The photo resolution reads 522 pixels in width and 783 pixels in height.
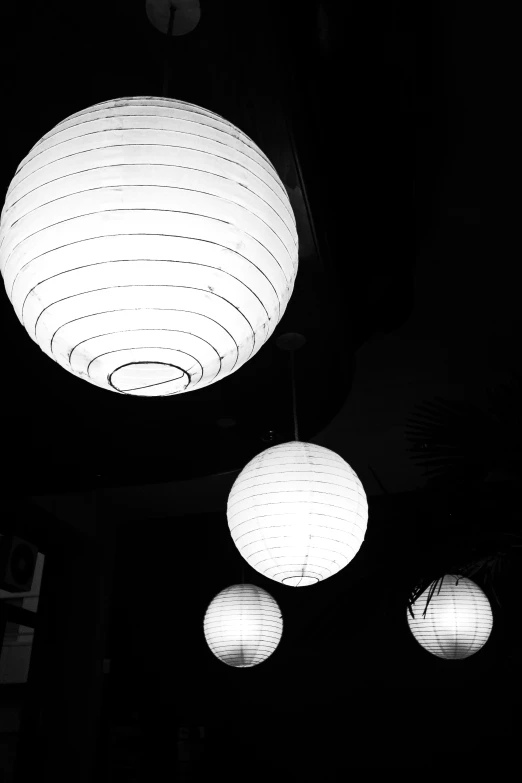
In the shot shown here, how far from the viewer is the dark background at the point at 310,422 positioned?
1.53m

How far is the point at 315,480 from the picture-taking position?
1.90m

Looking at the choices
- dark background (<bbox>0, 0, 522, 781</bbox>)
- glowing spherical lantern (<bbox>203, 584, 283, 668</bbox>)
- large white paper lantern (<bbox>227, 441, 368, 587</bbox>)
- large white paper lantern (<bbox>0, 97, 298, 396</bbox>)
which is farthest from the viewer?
glowing spherical lantern (<bbox>203, 584, 283, 668</bbox>)

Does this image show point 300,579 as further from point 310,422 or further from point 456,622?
point 456,622

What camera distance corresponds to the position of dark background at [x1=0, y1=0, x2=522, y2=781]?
1.53 metres

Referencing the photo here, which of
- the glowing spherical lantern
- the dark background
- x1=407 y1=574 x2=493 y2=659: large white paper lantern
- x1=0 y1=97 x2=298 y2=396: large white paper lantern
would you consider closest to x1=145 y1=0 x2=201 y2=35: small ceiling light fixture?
the dark background

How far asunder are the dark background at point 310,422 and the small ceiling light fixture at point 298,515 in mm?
100

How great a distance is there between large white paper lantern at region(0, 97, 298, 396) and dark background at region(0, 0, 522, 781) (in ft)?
2.08

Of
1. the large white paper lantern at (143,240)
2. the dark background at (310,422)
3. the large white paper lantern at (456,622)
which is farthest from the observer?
the large white paper lantern at (456,622)

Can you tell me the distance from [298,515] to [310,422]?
132cm

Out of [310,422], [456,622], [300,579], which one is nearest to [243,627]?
[456,622]

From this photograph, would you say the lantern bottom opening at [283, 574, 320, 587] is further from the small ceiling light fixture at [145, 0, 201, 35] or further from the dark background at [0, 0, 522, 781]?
the small ceiling light fixture at [145, 0, 201, 35]

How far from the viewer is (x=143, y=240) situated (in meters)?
0.82

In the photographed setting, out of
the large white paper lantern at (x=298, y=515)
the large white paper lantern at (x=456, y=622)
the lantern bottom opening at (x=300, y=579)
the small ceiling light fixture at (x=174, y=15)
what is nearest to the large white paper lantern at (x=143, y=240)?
the small ceiling light fixture at (x=174, y=15)

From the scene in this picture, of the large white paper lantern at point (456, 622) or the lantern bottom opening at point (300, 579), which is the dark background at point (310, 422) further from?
the large white paper lantern at point (456, 622)
